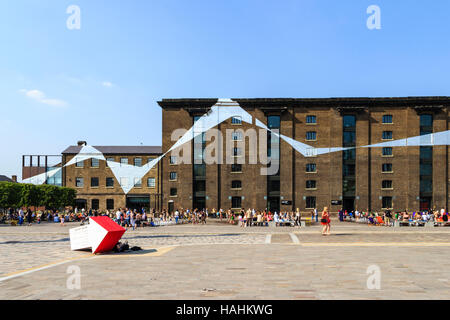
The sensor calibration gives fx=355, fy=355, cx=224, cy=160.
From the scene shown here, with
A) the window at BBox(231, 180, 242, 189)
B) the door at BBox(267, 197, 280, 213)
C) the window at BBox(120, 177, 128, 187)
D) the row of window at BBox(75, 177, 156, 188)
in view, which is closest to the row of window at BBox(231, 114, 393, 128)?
the window at BBox(231, 180, 242, 189)

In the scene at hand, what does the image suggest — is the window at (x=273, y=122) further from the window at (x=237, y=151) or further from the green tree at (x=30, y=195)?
the green tree at (x=30, y=195)

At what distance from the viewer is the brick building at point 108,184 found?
58.9 m

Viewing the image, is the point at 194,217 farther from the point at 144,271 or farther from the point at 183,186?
the point at 144,271

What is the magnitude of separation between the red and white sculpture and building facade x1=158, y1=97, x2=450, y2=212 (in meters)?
37.0

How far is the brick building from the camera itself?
58938 mm

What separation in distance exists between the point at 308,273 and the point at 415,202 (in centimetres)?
4659

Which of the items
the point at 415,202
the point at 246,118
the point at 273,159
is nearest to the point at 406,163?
the point at 415,202

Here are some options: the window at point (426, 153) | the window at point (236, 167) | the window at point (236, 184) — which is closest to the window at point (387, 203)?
the window at point (426, 153)

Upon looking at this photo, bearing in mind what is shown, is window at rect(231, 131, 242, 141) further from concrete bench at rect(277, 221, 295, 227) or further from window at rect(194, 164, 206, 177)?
concrete bench at rect(277, 221, 295, 227)

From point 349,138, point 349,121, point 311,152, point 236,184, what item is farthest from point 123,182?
point 349,121

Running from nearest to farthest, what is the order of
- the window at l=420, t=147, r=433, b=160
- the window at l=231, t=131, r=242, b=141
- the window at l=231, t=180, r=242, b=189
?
the window at l=420, t=147, r=433, b=160 → the window at l=231, t=131, r=242, b=141 → the window at l=231, t=180, r=242, b=189

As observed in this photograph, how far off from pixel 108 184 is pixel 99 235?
48.2 m

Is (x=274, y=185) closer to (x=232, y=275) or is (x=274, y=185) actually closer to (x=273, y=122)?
(x=273, y=122)

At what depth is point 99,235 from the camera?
519 inches
